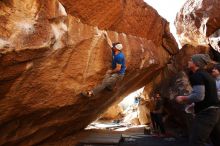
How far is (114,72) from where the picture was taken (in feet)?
22.6

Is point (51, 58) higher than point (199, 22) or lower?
lower

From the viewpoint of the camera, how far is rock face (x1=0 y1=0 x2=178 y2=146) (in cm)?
434

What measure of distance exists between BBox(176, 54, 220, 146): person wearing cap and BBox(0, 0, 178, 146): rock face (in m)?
2.41

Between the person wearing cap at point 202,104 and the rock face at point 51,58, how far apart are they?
2.41 metres

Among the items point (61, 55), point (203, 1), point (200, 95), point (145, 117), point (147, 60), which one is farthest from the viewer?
point (145, 117)

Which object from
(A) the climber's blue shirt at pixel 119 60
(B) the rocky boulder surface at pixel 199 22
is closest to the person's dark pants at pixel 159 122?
(B) the rocky boulder surface at pixel 199 22

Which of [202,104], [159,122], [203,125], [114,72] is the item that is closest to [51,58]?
[114,72]

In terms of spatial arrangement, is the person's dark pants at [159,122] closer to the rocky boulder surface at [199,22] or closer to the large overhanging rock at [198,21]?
the rocky boulder surface at [199,22]

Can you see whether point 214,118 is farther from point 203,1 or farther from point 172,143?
point 203,1

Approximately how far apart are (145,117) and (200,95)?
36.0ft

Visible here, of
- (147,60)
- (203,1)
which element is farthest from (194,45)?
(147,60)

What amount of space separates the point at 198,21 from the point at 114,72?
285 inches

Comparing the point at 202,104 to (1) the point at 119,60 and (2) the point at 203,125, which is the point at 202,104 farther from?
(1) the point at 119,60

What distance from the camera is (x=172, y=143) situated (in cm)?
836
